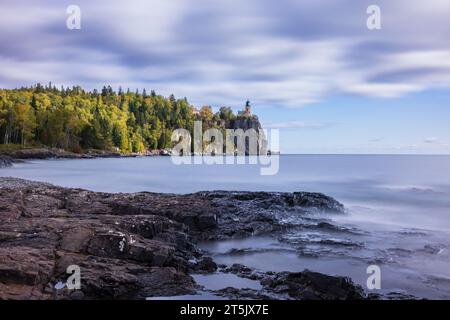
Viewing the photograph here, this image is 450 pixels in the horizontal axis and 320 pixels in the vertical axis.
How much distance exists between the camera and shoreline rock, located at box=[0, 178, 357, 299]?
28.9 ft

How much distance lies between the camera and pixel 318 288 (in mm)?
9578

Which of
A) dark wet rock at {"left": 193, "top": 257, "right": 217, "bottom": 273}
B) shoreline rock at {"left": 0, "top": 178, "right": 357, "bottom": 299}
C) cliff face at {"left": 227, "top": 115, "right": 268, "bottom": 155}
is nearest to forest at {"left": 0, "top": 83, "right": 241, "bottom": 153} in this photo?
cliff face at {"left": 227, "top": 115, "right": 268, "bottom": 155}

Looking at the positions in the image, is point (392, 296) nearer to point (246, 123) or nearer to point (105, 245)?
point (105, 245)

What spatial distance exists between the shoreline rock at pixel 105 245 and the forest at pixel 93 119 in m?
95.0

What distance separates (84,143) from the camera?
130 m

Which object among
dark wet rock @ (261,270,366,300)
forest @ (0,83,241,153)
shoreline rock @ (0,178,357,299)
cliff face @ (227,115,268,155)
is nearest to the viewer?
shoreline rock @ (0,178,357,299)

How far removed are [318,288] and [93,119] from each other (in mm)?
130868

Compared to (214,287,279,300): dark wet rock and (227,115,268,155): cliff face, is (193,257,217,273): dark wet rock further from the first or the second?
(227,115,268,155): cliff face

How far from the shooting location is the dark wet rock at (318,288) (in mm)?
9414

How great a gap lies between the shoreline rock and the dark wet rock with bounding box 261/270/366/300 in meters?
0.04

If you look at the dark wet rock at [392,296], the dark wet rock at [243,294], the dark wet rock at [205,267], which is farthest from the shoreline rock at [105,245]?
the dark wet rock at [392,296]

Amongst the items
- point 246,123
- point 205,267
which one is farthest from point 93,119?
point 205,267

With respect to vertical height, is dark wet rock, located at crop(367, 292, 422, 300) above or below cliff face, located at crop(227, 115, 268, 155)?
below

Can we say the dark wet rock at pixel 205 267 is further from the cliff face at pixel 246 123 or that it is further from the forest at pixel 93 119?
the cliff face at pixel 246 123
